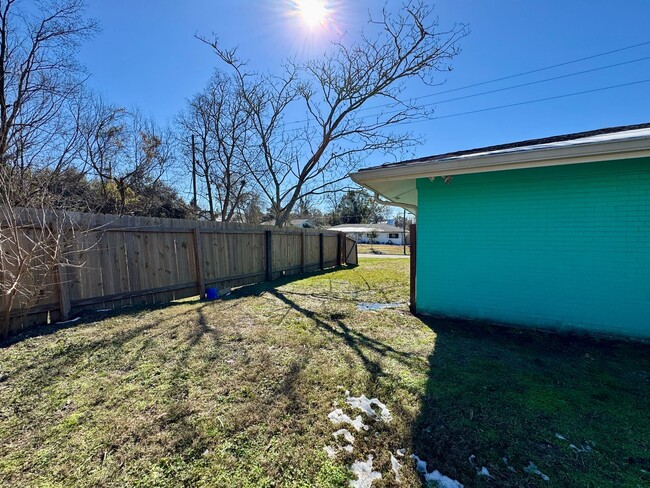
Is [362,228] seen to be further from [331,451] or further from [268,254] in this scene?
[331,451]

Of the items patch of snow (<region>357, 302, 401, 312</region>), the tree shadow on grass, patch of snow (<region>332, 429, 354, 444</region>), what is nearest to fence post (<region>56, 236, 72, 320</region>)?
patch of snow (<region>332, 429, 354, 444</region>)

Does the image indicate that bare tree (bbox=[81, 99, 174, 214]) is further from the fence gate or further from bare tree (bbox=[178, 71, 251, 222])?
the fence gate

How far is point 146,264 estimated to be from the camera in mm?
5301

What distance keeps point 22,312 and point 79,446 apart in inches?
118

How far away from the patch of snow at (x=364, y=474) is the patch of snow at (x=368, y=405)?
422mm

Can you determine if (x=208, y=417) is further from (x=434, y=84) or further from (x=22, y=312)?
(x=434, y=84)

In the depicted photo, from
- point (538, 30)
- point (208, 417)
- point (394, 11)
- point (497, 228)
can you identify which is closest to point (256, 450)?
point (208, 417)

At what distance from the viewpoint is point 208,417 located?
2.14m

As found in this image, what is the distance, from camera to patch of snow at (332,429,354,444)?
1.94 meters

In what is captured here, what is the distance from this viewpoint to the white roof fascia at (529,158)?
321cm

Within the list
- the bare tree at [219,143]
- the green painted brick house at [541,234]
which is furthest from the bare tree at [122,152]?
the green painted brick house at [541,234]

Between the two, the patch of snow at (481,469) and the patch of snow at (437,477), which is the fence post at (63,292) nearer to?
the patch of snow at (437,477)

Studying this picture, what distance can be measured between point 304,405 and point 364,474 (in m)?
0.76

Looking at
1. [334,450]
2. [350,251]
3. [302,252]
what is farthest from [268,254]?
[334,450]
